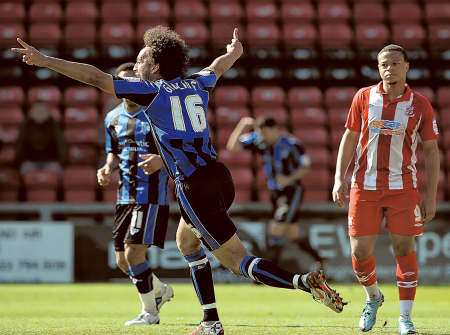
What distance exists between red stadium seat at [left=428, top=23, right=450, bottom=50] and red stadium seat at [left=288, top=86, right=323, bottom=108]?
274cm

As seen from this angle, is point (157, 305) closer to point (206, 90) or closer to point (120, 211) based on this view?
point (120, 211)

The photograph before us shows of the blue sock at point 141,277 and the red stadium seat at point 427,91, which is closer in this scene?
the blue sock at point 141,277

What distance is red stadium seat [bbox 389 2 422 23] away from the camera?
20.7 m

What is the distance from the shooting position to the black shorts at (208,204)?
22.3ft

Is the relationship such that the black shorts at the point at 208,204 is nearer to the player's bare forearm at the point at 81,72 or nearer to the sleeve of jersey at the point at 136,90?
the sleeve of jersey at the point at 136,90

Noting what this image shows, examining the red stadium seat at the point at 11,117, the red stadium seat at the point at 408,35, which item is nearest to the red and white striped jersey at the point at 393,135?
the red stadium seat at the point at 11,117

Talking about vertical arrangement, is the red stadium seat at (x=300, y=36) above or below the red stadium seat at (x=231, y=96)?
above

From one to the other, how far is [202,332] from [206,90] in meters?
1.67

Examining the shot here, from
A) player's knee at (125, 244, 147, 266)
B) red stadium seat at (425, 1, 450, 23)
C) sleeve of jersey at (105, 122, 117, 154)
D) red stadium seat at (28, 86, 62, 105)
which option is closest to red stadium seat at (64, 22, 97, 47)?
red stadium seat at (28, 86, 62, 105)

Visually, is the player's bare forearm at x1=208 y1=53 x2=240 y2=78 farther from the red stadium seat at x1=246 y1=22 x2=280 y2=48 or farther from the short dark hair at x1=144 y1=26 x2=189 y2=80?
the red stadium seat at x1=246 y1=22 x2=280 y2=48

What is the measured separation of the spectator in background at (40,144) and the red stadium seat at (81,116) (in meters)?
1.47

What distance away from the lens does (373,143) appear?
7.79 meters

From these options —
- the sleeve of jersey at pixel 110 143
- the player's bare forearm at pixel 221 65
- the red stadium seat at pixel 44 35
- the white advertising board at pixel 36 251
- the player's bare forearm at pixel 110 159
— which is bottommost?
the white advertising board at pixel 36 251

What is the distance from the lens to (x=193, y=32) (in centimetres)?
1969
